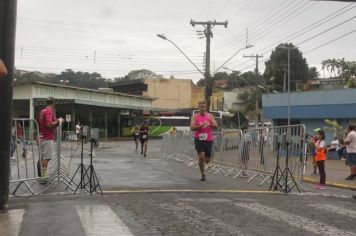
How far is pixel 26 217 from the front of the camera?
308 inches

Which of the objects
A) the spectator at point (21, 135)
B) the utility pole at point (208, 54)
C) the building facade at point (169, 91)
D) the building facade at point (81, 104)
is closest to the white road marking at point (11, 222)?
the spectator at point (21, 135)

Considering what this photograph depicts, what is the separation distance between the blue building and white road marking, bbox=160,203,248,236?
2991 centimetres

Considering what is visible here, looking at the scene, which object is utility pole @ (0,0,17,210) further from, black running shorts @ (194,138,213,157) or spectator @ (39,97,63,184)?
black running shorts @ (194,138,213,157)

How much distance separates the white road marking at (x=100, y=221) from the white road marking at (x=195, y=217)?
907 mm

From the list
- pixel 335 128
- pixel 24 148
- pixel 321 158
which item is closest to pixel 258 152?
pixel 321 158

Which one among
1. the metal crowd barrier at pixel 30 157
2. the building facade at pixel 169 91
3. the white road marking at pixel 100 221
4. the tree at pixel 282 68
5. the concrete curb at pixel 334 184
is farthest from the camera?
the building facade at pixel 169 91

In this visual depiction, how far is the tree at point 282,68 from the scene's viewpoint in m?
85.2

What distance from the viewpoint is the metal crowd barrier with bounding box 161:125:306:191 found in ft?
46.1

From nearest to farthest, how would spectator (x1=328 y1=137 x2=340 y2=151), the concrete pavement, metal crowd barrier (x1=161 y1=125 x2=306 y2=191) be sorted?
the concrete pavement, metal crowd barrier (x1=161 y1=125 x2=306 y2=191), spectator (x1=328 y1=137 x2=340 y2=151)

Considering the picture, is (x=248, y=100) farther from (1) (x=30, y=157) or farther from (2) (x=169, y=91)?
(1) (x=30, y=157)

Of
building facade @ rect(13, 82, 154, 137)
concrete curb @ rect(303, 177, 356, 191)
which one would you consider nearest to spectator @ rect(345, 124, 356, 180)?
concrete curb @ rect(303, 177, 356, 191)

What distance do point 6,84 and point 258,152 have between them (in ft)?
29.9

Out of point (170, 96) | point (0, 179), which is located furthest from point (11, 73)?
point (170, 96)

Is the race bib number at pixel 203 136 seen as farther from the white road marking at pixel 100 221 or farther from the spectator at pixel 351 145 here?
the spectator at pixel 351 145
